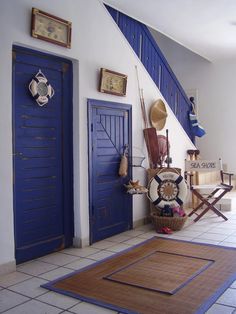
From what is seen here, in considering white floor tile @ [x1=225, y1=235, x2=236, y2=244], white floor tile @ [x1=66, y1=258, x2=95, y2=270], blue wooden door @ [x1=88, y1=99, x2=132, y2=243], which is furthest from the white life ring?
white floor tile @ [x1=66, y1=258, x2=95, y2=270]

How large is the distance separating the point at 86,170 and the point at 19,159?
89 cm

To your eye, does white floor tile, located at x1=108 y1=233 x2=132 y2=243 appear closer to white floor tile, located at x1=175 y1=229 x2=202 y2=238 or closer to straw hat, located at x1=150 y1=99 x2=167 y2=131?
white floor tile, located at x1=175 y1=229 x2=202 y2=238

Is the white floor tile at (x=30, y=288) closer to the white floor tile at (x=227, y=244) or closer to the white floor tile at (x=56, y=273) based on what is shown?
the white floor tile at (x=56, y=273)

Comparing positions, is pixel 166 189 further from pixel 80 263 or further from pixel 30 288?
pixel 30 288

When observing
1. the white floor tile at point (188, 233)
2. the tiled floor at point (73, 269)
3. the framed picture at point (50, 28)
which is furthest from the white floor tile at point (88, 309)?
the framed picture at point (50, 28)

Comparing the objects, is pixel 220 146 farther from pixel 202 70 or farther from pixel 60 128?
pixel 60 128

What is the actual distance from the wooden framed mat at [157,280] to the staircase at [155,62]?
108 inches

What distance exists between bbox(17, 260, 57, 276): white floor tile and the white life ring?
6.13 feet

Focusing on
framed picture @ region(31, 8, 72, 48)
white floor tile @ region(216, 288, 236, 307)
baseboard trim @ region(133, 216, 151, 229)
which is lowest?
white floor tile @ region(216, 288, 236, 307)

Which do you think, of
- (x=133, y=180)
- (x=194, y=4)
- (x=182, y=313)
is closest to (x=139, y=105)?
(x=133, y=180)

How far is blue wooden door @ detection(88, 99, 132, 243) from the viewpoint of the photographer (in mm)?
4254

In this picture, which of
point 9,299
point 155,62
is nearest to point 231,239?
point 9,299

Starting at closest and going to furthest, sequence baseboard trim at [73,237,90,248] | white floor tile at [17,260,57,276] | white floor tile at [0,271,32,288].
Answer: white floor tile at [0,271,32,288]
white floor tile at [17,260,57,276]
baseboard trim at [73,237,90,248]

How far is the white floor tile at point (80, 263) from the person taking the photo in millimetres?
3446
